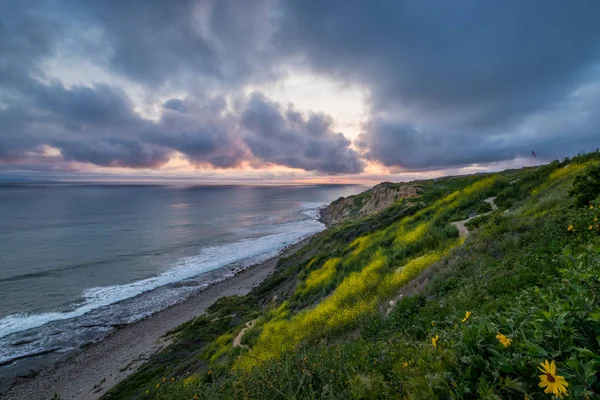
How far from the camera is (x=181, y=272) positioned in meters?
36.5

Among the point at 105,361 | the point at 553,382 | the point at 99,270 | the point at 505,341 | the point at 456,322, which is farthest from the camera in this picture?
the point at 99,270

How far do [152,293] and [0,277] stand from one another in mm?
20148

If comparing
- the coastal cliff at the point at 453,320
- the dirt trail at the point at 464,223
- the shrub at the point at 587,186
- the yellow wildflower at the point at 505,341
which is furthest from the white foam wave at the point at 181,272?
the shrub at the point at 587,186

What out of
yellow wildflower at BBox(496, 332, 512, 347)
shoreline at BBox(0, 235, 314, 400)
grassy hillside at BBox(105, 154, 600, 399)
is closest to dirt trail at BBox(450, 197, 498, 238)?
grassy hillside at BBox(105, 154, 600, 399)

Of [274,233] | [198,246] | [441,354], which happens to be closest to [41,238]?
[198,246]

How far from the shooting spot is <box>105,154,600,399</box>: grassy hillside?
6.93ft

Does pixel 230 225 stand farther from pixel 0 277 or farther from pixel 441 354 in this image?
pixel 441 354

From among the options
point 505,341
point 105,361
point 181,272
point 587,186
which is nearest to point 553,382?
point 505,341

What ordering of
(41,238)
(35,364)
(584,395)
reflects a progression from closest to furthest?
(584,395) < (35,364) < (41,238)

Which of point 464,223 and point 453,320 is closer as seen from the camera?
point 453,320

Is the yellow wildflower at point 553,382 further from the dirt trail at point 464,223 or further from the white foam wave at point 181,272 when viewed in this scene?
the white foam wave at point 181,272

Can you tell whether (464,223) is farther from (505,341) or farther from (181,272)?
(181,272)

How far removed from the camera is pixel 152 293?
30.2 meters

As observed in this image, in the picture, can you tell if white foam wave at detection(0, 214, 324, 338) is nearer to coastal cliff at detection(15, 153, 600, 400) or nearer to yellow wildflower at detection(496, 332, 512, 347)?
coastal cliff at detection(15, 153, 600, 400)
